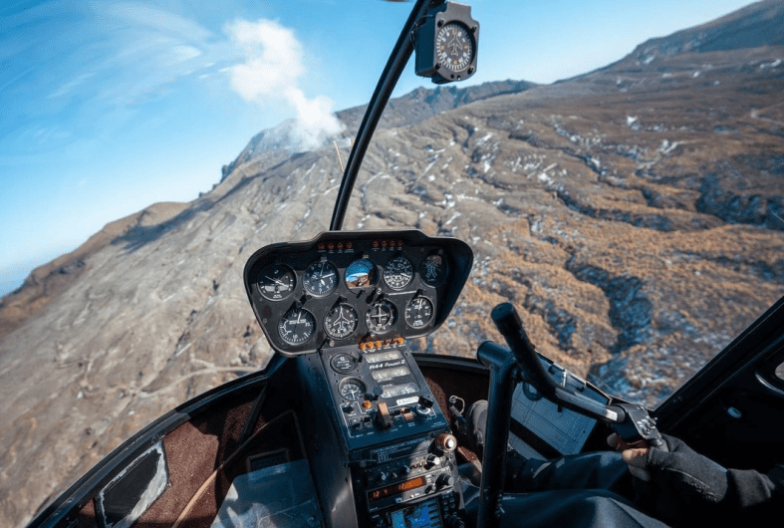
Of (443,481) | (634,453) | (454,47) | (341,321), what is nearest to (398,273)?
(341,321)

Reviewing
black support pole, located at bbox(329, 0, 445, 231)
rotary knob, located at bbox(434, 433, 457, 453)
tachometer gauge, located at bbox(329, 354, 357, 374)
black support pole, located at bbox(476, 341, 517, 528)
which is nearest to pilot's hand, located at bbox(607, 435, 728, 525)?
black support pole, located at bbox(476, 341, 517, 528)

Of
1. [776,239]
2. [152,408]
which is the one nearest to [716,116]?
[776,239]

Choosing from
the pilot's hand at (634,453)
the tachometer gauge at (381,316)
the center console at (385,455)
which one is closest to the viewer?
the pilot's hand at (634,453)

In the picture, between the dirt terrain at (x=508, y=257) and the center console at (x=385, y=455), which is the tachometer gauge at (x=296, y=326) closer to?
the center console at (x=385, y=455)

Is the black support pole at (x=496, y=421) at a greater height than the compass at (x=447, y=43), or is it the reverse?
the compass at (x=447, y=43)

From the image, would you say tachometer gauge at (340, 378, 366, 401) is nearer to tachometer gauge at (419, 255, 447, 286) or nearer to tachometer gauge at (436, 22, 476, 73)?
tachometer gauge at (419, 255, 447, 286)

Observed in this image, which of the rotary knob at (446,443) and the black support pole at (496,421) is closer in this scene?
the black support pole at (496,421)

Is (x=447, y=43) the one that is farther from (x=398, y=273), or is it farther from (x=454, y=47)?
(x=398, y=273)

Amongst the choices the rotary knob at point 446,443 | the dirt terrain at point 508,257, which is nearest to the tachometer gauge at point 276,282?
the rotary knob at point 446,443

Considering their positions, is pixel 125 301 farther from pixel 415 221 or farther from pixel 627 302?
pixel 627 302
